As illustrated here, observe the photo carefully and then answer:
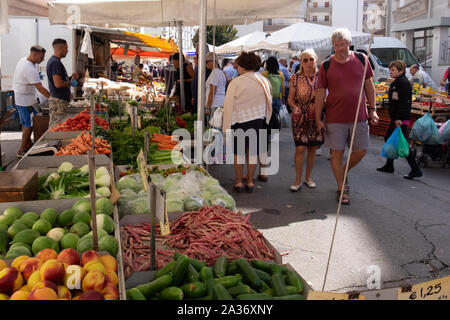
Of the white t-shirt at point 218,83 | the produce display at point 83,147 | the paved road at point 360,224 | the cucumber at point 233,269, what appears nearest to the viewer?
the cucumber at point 233,269

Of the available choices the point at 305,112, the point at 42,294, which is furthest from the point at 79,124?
the point at 42,294

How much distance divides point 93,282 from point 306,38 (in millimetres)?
13373

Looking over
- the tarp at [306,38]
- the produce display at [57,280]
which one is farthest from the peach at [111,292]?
the tarp at [306,38]

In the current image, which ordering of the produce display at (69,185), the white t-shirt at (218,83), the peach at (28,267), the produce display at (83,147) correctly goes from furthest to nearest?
1. the white t-shirt at (218,83)
2. the produce display at (83,147)
3. the produce display at (69,185)
4. the peach at (28,267)

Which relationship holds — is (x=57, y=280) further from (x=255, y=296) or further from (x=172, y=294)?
(x=255, y=296)

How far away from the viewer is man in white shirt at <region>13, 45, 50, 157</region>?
8766 millimetres

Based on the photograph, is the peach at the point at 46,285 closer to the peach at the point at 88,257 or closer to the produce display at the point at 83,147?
the peach at the point at 88,257

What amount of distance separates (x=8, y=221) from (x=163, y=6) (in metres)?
5.75

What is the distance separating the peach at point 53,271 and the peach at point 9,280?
115mm

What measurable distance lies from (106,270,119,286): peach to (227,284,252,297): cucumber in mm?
579

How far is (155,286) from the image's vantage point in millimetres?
2365

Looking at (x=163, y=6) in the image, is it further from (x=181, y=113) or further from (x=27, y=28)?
(x=27, y=28)

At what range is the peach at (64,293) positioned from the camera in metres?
2.02

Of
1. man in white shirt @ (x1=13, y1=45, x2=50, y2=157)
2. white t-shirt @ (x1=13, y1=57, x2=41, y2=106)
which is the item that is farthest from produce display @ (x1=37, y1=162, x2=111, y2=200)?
white t-shirt @ (x1=13, y1=57, x2=41, y2=106)
